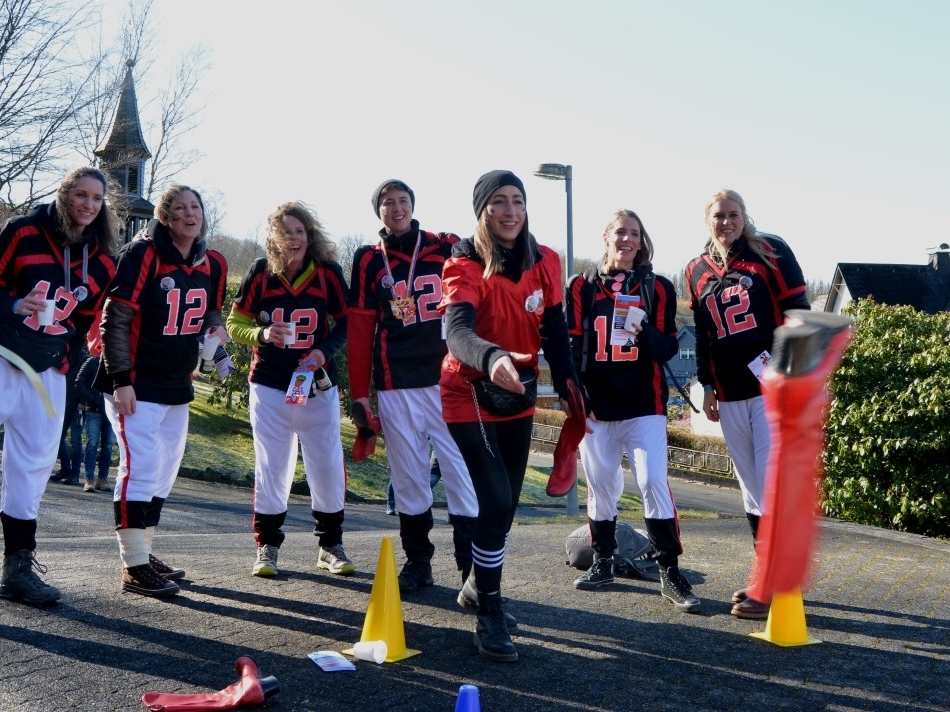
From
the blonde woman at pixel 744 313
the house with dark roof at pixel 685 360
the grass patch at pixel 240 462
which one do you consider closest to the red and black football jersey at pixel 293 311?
the blonde woman at pixel 744 313

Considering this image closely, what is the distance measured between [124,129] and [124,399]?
114 feet

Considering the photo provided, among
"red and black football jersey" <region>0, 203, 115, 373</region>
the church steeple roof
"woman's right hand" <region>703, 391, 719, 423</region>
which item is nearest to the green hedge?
"woman's right hand" <region>703, 391, 719, 423</region>

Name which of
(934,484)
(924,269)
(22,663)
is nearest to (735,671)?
(22,663)

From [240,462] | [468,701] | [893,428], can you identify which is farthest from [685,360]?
[468,701]

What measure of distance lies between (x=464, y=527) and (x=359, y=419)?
97cm

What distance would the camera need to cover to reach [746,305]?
19.9 ft

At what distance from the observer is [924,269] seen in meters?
48.6

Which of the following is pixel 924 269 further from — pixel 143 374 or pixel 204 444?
pixel 143 374

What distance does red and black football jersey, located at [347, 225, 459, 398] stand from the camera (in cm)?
641

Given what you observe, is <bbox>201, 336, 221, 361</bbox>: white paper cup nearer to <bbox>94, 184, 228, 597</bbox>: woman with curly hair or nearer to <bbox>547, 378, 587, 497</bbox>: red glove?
<bbox>94, 184, 228, 597</bbox>: woman with curly hair

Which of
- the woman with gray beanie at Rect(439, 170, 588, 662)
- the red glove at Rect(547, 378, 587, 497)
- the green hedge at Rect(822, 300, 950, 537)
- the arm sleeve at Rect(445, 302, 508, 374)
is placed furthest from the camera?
the green hedge at Rect(822, 300, 950, 537)

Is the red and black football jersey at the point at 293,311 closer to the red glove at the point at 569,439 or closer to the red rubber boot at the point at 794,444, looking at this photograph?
the red glove at the point at 569,439

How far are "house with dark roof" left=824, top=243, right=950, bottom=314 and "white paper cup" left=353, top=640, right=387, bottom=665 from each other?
45.2m

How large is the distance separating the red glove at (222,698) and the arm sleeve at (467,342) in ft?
5.40
